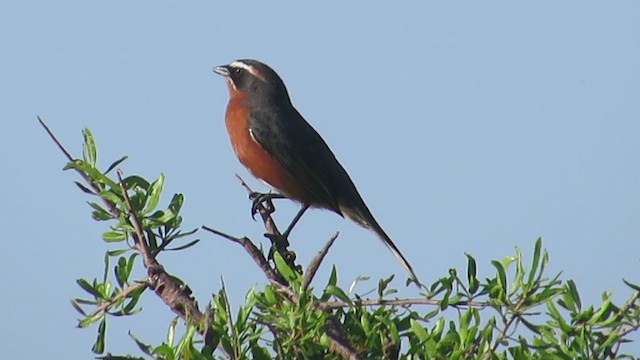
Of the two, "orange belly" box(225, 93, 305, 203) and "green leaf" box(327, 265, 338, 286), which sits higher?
"orange belly" box(225, 93, 305, 203)

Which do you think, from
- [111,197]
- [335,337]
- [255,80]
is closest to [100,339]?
[111,197]

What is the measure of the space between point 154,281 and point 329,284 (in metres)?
0.61

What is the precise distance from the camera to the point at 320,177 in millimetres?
8828

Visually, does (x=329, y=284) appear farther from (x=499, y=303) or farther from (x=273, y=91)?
(x=273, y=91)

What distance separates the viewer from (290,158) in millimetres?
8859

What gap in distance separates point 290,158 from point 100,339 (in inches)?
197

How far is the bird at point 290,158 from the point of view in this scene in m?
8.74

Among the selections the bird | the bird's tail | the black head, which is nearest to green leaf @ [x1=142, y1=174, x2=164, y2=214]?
the bird's tail

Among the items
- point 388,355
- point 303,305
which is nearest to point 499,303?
point 388,355

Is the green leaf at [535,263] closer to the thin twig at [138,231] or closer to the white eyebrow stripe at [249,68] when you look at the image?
the thin twig at [138,231]

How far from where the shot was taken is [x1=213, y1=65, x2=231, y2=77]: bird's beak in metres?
9.61

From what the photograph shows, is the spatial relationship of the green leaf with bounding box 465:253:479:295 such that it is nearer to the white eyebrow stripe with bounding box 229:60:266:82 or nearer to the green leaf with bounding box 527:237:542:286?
the green leaf with bounding box 527:237:542:286

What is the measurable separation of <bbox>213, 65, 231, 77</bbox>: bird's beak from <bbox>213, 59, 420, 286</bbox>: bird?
1.30ft

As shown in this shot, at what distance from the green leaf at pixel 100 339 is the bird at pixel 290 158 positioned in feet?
14.5
